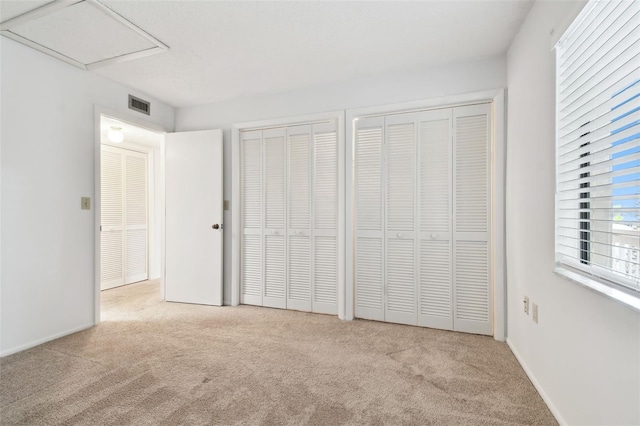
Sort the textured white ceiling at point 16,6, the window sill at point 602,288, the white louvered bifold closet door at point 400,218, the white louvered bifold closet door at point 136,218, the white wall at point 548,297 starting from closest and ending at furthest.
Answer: the window sill at point 602,288, the white wall at point 548,297, the textured white ceiling at point 16,6, the white louvered bifold closet door at point 400,218, the white louvered bifold closet door at point 136,218

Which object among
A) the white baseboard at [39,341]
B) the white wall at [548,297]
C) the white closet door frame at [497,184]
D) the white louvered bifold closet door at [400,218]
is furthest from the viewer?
the white louvered bifold closet door at [400,218]

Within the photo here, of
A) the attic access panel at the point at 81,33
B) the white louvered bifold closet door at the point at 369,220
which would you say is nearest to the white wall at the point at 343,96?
the white louvered bifold closet door at the point at 369,220

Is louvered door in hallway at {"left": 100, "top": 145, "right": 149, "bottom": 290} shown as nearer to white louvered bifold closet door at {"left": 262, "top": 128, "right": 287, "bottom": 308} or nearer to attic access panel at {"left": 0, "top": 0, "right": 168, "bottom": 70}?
attic access panel at {"left": 0, "top": 0, "right": 168, "bottom": 70}

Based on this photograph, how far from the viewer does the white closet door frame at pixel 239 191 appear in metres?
3.19

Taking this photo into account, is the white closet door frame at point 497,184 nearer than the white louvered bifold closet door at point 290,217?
Yes

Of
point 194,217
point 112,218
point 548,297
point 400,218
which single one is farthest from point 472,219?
point 112,218

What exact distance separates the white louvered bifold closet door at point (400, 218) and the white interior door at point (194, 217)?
6.24ft

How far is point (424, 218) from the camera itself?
2.96 metres

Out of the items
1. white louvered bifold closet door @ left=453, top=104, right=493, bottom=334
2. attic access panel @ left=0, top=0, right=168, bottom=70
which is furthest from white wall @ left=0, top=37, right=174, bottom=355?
white louvered bifold closet door @ left=453, top=104, right=493, bottom=334

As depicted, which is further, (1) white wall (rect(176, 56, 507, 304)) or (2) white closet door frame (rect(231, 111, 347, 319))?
(2) white closet door frame (rect(231, 111, 347, 319))

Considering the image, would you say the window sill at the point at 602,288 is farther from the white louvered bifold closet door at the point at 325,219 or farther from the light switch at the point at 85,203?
the light switch at the point at 85,203

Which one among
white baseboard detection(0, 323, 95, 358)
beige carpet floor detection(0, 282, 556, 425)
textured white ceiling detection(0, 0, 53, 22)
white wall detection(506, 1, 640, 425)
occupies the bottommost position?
beige carpet floor detection(0, 282, 556, 425)

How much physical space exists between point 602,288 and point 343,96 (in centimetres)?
262

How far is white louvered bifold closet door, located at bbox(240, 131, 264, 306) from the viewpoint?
3652 millimetres
